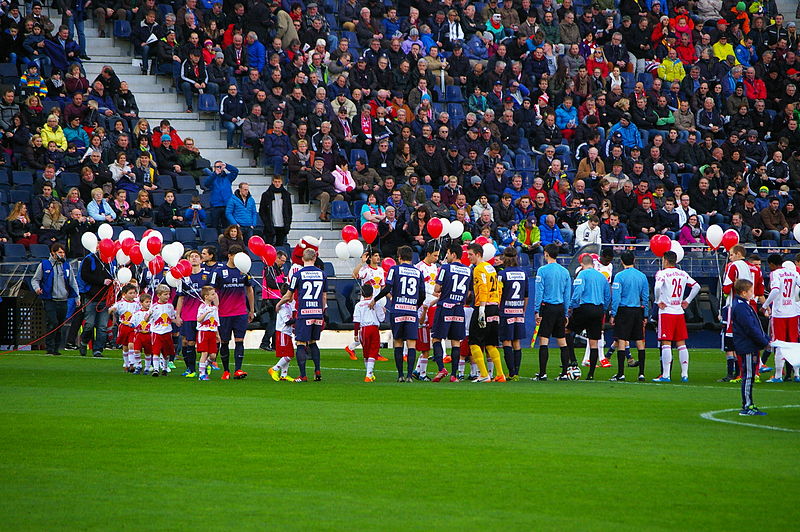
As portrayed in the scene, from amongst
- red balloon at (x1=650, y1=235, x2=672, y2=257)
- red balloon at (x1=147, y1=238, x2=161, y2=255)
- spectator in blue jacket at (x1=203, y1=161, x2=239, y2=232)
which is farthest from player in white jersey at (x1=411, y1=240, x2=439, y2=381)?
spectator in blue jacket at (x1=203, y1=161, x2=239, y2=232)

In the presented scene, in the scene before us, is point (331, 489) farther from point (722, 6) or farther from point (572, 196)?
point (722, 6)

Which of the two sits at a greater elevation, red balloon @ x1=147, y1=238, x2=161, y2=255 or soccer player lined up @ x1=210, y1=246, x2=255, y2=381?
red balloon @ x1=147, y1=238, x2=161, y2=255

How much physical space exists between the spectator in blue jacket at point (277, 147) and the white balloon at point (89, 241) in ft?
22.6

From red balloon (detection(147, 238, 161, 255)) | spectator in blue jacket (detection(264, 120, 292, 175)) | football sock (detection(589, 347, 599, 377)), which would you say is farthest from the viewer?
spectator in blue jacket (detection(264, 120, 292, 175))

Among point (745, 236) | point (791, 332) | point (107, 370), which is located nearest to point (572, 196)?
point (745, 236)

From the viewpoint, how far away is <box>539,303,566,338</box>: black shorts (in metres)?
19.4

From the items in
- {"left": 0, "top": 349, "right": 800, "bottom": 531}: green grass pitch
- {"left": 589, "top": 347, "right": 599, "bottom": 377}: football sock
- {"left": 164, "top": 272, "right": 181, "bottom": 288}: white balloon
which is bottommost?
{"left": 0, "top": 349, "right": 800, "bottom": 531}: green grass pitch

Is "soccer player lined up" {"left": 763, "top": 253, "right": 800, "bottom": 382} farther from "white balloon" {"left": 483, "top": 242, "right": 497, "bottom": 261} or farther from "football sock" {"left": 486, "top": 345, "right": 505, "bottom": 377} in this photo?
"white balloon" {"left": 483, "top": 242, "right": 497, "bottom": 261}

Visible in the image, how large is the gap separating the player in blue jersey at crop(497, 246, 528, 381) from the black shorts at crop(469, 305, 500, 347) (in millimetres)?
528

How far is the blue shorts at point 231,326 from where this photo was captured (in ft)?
62.8

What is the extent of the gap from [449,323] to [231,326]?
3566 mm

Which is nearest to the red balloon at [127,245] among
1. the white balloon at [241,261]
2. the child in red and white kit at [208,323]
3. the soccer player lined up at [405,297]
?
the white balloon at [241,261]

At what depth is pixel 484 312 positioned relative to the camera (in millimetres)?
18031

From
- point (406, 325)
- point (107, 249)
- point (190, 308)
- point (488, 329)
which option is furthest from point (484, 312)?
point (107, 249)
